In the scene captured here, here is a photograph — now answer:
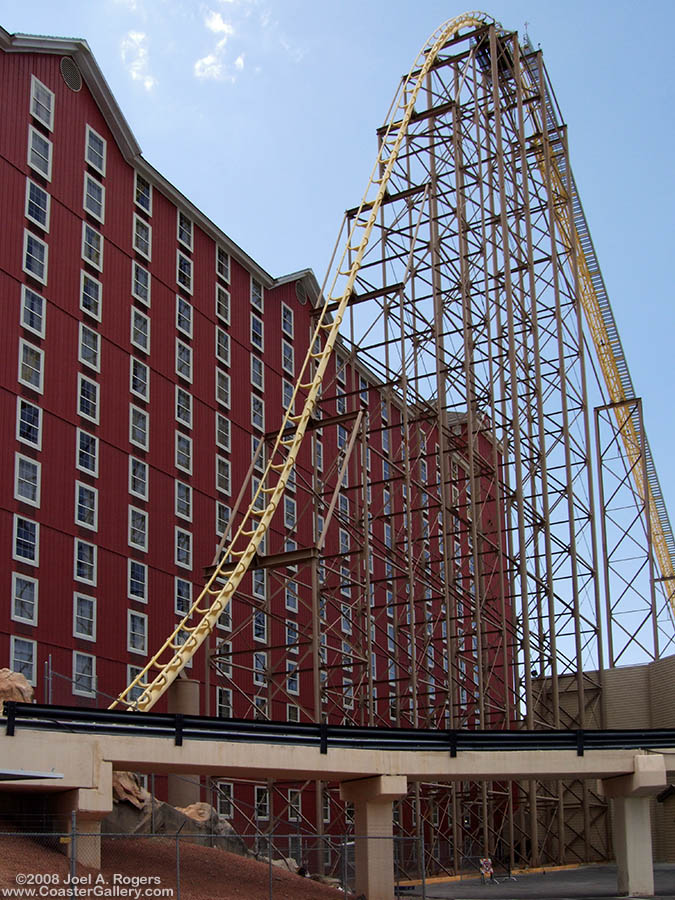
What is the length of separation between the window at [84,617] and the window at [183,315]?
1512 centimetres

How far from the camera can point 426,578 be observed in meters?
51.1

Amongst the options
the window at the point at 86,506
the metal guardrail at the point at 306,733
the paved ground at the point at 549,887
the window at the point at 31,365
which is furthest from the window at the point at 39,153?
the paved ground at the point at 549,887

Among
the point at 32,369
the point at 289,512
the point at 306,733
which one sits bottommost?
the point at 306,733

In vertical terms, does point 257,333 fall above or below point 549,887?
above

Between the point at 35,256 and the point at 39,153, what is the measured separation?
4572 mm

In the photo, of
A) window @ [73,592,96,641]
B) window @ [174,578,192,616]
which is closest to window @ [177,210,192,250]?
window @ [174,578,192,616]

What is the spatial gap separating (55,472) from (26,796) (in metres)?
21.9

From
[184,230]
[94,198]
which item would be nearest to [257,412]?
[184,230]

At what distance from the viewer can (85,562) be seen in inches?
1738

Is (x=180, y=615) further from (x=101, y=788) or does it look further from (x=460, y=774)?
(x=101, y=788)

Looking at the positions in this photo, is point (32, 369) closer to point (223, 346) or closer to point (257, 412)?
point (223, 346)

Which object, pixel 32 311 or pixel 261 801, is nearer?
pixel 32 311

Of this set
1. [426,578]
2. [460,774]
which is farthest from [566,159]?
[460,774]

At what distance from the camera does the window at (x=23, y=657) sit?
39.3 metres
